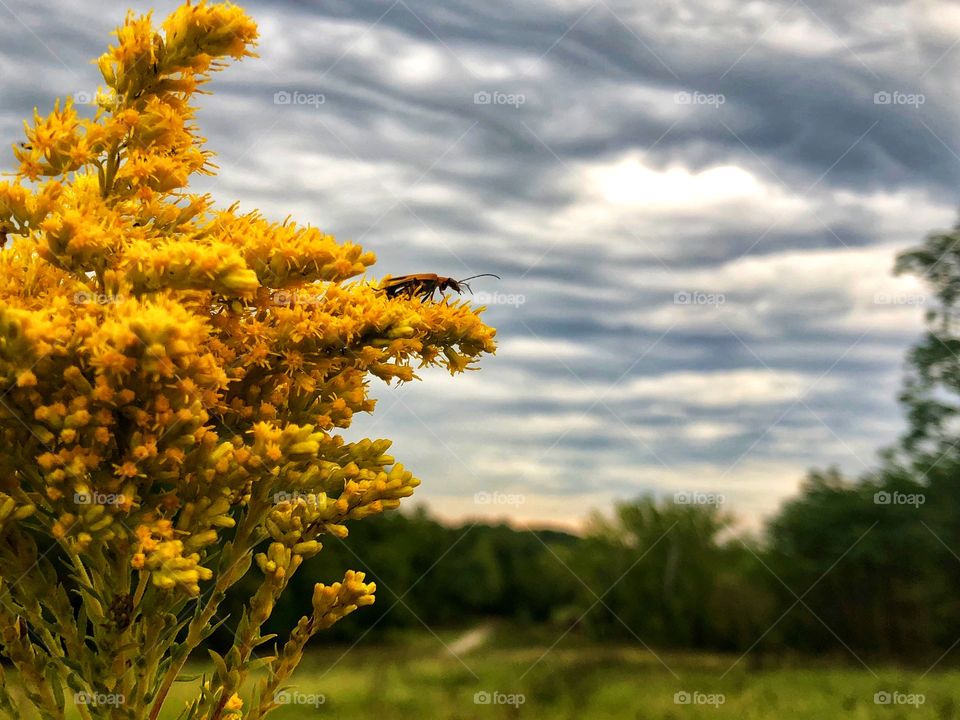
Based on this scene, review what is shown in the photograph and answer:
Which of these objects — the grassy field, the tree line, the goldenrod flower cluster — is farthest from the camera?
the tree line

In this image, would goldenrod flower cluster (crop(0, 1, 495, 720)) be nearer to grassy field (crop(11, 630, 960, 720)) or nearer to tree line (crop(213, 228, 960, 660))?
grassy field (crop(11, 630, 960, 720))

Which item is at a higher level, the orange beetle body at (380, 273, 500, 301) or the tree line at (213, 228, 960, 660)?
the orange beetle body at (380, 273, 500, 301)

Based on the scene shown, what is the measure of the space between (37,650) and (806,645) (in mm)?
13271

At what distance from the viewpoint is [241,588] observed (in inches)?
606

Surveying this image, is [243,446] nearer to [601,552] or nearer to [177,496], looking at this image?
[177,496]

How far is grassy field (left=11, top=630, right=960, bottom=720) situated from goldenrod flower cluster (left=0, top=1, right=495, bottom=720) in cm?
672

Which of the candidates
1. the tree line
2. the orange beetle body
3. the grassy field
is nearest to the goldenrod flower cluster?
the orange beetle body

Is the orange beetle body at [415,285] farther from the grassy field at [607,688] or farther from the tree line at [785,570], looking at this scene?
the tree line at [785,570]

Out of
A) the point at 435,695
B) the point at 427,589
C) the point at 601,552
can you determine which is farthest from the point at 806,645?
the point at 427,589

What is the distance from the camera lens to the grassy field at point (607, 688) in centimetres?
989

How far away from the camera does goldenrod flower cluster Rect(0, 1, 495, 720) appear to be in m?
2.45

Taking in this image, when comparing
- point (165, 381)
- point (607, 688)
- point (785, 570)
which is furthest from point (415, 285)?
point (785, 570)

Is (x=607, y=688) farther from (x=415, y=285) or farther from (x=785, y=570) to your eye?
(x=415, y=285)

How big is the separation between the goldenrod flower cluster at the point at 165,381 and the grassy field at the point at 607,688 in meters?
6.72
